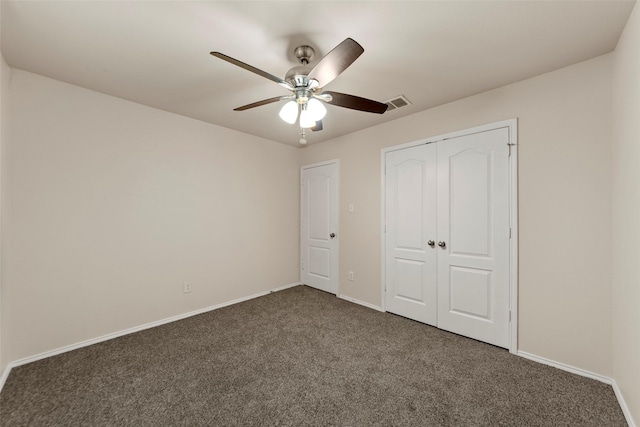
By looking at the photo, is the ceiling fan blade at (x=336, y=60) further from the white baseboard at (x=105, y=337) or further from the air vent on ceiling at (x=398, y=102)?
the white baseboard at (x=105, y=337)

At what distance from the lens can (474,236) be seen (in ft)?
8.44

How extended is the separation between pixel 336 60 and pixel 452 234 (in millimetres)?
2126

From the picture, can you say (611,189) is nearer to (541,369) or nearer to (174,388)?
(541,369)

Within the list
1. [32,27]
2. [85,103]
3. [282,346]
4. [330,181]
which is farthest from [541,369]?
[85,103]

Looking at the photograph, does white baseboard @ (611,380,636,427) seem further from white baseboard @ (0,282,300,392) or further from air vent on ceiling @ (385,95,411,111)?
white baseboard @ (0,282,300,392)

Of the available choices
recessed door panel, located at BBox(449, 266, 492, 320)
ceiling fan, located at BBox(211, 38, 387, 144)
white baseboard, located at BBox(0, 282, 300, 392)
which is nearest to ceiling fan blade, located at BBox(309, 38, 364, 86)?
ceiling fan, located at BBox(211, 38, 387, 144)

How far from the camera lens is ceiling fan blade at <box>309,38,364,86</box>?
52.1 inches

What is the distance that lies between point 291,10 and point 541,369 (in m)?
3.17

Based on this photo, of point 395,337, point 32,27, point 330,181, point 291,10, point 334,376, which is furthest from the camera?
point 330,181

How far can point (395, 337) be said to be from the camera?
263cm

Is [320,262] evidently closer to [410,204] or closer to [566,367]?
[410,204]

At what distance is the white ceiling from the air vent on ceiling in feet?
0.32

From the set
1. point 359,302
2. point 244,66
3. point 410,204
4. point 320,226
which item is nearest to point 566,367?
point 410,204

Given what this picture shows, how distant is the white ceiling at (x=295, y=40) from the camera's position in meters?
1.50
